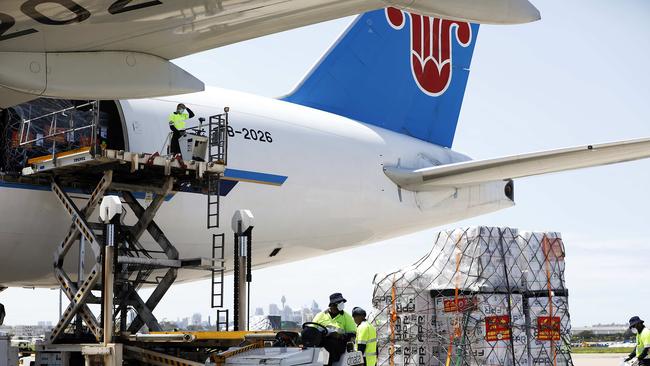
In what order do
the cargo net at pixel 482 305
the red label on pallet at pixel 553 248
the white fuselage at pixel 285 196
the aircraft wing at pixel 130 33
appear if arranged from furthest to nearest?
1. the red label on pallet at pixel 553 248
2. the cargo net at pixel 482 305
3. the white fuselage at pixel 285 196
4. the aircraft wing at pixel 130 33

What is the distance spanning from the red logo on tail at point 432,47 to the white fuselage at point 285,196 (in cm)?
232

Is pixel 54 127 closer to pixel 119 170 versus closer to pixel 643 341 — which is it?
pixel 119 170

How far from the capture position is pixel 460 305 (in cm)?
1875

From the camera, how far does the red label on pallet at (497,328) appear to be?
18.4 metres

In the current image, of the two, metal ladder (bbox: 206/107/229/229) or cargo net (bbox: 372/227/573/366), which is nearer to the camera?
metal ladder (bbox: 206/107/229/229)

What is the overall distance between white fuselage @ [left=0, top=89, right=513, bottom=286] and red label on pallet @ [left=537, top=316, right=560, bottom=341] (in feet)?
9.08

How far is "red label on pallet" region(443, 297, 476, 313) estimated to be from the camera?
18.6 m

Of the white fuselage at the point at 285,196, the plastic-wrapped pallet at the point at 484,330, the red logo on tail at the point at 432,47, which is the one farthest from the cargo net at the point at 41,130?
the red logo on tail at the point at 432,47

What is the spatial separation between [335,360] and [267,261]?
640 cm

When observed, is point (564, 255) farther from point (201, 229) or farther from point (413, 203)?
point (201, 229)

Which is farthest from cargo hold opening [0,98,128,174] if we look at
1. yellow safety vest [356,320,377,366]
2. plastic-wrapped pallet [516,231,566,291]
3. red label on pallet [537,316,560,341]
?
red label on pallet [537,316,560,341]

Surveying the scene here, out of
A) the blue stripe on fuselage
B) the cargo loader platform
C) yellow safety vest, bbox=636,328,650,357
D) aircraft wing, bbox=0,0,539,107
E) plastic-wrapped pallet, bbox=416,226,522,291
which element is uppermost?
the blue stripe on fuselage

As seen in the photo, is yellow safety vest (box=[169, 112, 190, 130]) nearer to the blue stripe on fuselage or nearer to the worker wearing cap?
the blue stripe on fuselage

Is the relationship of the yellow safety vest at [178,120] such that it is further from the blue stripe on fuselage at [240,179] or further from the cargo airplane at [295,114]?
the blue stripe on fuselage at [240,179]
